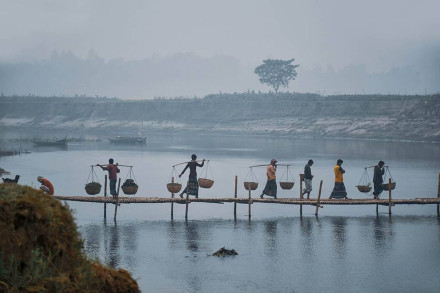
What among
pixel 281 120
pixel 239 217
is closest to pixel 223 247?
pixel 239 217

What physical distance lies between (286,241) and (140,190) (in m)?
20.2

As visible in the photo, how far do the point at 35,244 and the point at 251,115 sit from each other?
396 ft

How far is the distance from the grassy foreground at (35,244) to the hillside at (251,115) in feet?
291

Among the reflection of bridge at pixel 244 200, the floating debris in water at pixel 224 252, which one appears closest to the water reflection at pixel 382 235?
the reflection of bridge at pixel 244 200

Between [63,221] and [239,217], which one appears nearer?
[63,221]

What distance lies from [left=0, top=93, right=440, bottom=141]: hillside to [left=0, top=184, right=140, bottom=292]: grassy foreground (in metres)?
88.7

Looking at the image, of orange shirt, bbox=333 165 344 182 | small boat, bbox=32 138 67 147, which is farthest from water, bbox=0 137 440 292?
small boat, bbox=32 138 67 147

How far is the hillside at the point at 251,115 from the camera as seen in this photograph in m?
103

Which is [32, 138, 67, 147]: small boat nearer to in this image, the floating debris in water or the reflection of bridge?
the reflection of bridge

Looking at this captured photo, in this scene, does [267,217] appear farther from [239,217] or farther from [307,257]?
[307,257]

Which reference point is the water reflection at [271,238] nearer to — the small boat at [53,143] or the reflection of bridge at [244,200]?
the reflection of bridge at [244,200]

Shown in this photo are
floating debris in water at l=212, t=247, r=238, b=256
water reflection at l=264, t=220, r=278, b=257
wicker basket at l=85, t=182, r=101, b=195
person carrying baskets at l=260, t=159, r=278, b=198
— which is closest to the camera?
floating debris in water at l=212, t=247, r=238, b=256

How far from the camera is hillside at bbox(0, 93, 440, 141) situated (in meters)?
103

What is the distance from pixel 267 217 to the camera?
2697 centimetres
